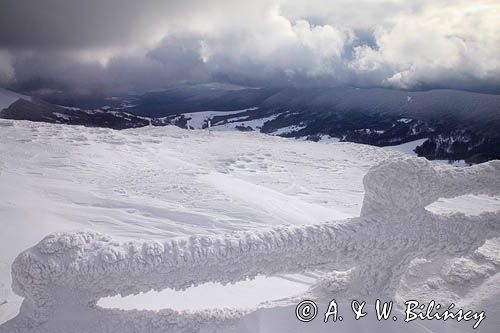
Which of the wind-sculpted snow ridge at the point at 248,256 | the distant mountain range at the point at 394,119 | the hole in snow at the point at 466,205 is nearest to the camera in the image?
the wind-sculpted snow ridge at the point at 248,256

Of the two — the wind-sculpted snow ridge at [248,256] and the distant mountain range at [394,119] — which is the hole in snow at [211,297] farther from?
the distant mountain range at [394,119]

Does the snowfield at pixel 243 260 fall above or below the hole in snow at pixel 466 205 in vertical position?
above

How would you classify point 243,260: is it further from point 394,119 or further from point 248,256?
point 394,119

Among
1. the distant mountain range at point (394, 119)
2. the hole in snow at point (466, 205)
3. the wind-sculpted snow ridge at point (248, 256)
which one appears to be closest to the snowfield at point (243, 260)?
the wind-sculpted snow ridge at point (248, 256)

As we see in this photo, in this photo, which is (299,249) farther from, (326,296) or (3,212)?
(3,212)

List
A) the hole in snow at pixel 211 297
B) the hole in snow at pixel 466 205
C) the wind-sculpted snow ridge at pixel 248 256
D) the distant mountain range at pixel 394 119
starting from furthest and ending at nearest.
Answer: the distant mountain range at pixel 394 119
the hole in snow at pixel 466 205
the hole in snow at pixel 211 297
the wind-sculpted snow ridge at pixel 248 256

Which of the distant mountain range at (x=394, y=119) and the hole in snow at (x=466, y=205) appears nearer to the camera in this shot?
the hole in snow at (x=466, y=205)

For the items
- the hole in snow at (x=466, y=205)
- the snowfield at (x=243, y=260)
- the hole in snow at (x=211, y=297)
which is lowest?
the hole in snow at (x=466, y=205)
